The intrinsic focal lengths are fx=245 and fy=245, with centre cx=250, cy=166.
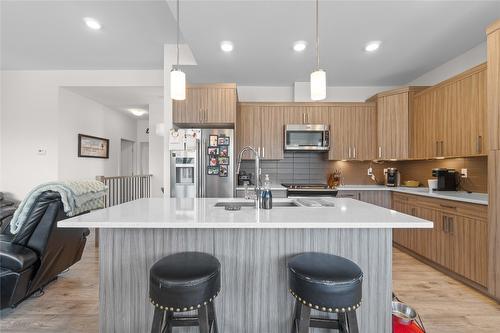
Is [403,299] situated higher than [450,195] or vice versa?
[450,195]

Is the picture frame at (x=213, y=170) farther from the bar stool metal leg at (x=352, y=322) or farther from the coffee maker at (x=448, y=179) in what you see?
the coffee maker at (x=448, y=179)

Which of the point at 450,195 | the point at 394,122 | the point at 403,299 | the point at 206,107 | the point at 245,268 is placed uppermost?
the point at 206,107

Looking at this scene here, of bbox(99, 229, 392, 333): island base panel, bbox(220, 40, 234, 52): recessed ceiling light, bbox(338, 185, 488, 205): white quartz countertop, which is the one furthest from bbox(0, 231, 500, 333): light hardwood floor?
bbox(220, 40, 234, 52): recessed ceiling light

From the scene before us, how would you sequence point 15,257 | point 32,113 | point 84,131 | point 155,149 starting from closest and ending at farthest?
point 15,257 → point 32,113 → point 84,131 → point 155,149

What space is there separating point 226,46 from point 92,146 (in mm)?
4087

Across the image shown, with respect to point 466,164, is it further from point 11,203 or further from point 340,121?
point 11,203

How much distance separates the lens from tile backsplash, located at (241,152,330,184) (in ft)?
14.4

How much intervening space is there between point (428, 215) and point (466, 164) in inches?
33.1

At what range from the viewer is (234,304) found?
5.13 ft

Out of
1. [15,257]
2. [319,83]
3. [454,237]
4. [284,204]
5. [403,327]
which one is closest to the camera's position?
[403,327]

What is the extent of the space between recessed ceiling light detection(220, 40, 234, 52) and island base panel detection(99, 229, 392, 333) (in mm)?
2337

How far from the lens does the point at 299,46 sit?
3014 millimetres

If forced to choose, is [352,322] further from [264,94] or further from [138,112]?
[138,112]

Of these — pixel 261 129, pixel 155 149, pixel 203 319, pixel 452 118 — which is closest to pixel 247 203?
pixel 203 319
